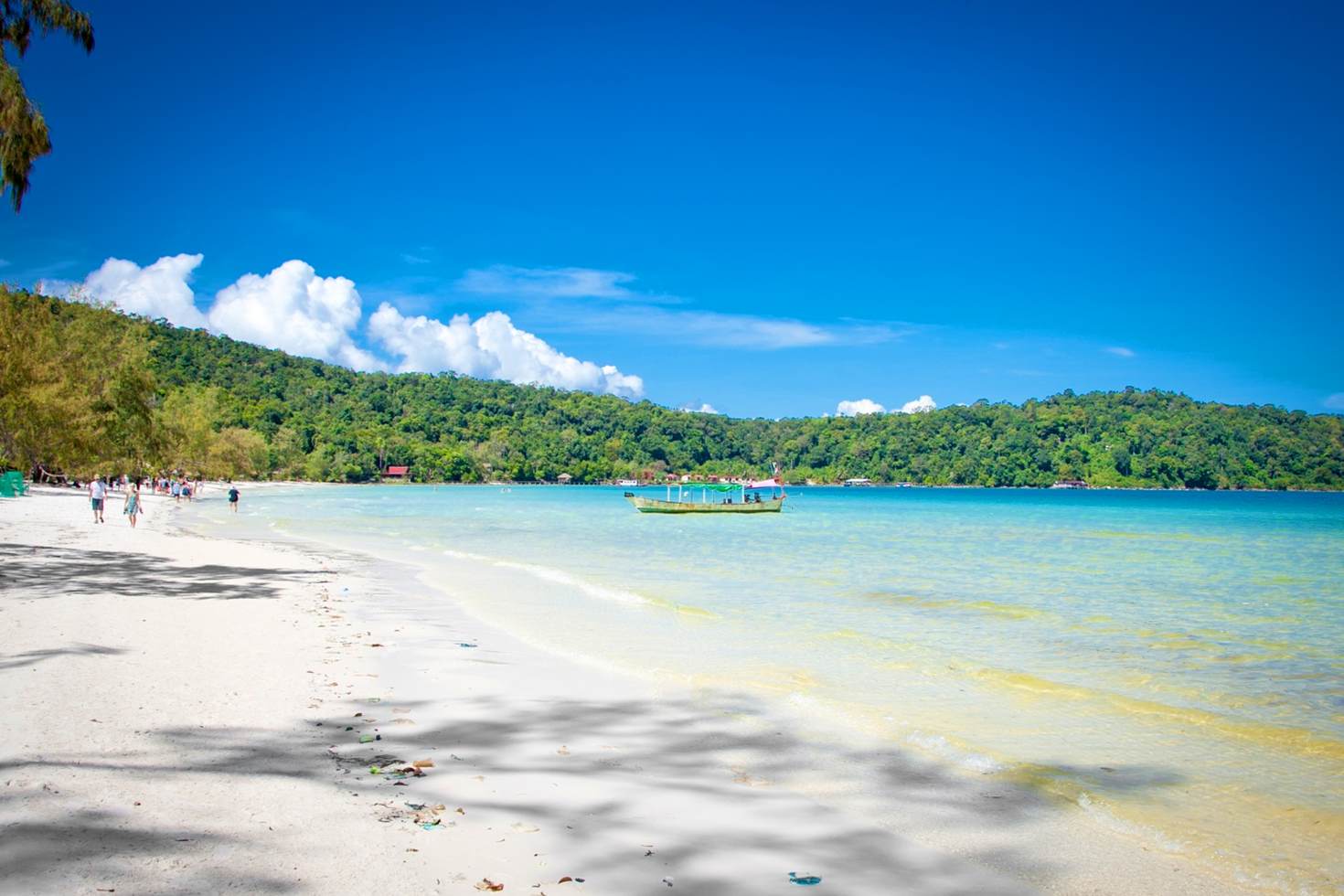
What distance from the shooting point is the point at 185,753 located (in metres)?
5.21

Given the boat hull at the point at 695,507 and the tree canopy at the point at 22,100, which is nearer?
the tree canopy at the point at 22,100

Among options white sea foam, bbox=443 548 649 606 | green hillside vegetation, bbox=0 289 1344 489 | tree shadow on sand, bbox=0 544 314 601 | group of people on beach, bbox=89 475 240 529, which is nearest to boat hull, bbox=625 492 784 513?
group of people on beach, bbox=89 475 240 529

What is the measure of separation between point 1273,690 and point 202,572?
58.5ft

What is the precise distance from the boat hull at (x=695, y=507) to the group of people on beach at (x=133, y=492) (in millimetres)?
27822

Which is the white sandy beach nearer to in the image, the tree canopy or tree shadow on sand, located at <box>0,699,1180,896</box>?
tree shadow on sand, located at <box>0,699,1180,896</box>

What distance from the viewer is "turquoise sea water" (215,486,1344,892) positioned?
6105mm

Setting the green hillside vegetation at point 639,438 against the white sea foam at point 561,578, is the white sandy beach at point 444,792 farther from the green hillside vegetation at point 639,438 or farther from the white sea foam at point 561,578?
the green hillside vegetation at point 639,438

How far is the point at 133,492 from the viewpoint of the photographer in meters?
31.3

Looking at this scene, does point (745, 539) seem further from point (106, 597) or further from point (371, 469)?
point (371, 469)

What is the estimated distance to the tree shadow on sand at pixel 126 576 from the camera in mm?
12672

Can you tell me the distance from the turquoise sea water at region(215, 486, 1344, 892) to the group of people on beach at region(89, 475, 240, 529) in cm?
865

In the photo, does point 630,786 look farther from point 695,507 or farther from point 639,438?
point 639,438

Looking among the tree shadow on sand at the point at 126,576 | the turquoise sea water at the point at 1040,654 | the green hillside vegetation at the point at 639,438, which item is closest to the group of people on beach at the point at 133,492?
the green hillside vegetation at the point at 639,438

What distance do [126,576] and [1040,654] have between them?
50.4 ft
